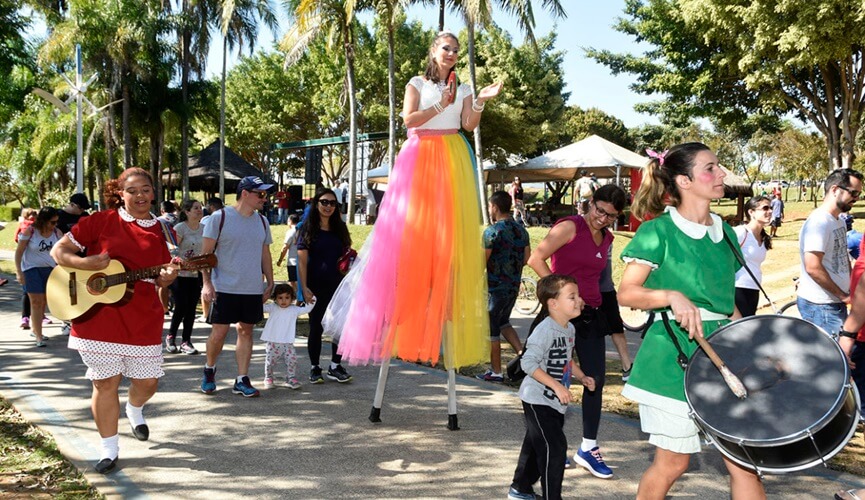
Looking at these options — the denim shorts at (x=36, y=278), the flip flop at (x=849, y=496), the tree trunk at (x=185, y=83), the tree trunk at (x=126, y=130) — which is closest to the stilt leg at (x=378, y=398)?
the flip flop at (x=849, y=496)

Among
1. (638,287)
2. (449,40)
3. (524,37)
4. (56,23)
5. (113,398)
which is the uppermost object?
(56,23)

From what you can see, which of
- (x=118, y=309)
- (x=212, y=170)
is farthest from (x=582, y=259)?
(x=212, y=170)

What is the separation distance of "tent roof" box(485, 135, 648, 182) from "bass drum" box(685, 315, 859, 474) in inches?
879

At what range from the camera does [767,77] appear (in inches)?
872

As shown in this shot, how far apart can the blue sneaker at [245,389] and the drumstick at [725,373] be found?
4.69 meters

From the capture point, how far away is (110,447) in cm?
498

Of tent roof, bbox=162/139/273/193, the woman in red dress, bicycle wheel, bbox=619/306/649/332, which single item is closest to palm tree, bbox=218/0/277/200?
tent roof, bbox=162/139/273/193

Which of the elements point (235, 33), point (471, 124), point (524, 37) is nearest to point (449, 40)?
point (471, 124)

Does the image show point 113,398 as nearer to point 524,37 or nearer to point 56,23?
point 524,37

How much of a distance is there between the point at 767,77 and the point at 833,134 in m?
4.25

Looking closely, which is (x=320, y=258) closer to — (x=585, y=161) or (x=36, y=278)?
(x=36, y=278)

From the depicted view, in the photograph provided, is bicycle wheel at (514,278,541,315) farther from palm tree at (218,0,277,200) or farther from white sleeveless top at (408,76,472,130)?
palm tree at (218,0,277,200)

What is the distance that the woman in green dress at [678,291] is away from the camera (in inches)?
135

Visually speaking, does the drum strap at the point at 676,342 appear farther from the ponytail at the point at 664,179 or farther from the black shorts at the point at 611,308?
the black shorts at the point at 611,308
